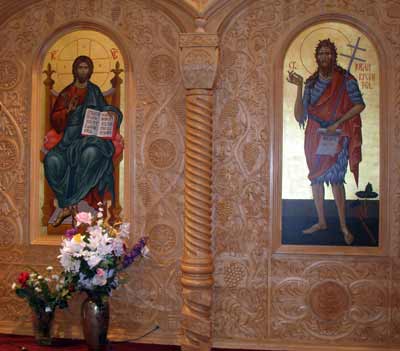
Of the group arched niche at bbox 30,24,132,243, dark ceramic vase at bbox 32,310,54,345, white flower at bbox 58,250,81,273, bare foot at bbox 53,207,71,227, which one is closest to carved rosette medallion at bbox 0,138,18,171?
arched niche at bbox 30,24,132,243

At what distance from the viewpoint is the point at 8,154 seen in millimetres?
4645

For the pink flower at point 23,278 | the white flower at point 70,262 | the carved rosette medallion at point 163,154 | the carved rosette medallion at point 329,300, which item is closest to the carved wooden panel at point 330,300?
the carved rosette medallion at point 329,300

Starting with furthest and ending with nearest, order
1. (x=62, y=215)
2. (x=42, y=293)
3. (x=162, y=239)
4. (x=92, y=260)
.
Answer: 1. (x=62, y=215)
2. (x=162, y=239)
3. (x=42, y=293)
4. (x=92, y=260)

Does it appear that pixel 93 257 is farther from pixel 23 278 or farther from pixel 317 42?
pixel 317 42

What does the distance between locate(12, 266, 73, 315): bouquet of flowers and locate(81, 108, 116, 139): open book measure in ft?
4.05

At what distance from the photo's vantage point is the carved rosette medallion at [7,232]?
15.2 feet

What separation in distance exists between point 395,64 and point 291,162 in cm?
117

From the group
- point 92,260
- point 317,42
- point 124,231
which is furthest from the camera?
point 317,42

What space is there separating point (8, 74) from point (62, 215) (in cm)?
139

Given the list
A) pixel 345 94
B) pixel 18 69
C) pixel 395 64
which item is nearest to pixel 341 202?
pixel 345 94

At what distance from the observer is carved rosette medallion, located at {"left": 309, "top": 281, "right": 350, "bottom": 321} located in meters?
4.25

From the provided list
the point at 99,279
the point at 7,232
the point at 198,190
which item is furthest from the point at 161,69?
the point at 7,232

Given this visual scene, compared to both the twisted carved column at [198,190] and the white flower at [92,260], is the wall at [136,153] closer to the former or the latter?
the twisted carved column at [198,190]

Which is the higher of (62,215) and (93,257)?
(62,215)
